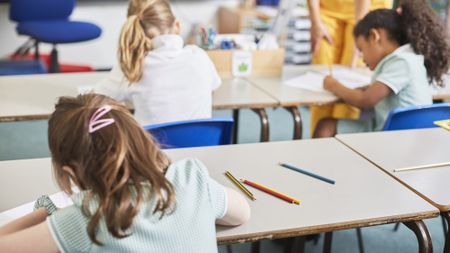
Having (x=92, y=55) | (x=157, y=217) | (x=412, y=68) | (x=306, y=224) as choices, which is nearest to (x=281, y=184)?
(x=306, y=224)

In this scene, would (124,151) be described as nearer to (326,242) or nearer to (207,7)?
(326,242)

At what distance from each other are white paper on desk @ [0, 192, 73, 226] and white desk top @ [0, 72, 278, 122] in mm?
769

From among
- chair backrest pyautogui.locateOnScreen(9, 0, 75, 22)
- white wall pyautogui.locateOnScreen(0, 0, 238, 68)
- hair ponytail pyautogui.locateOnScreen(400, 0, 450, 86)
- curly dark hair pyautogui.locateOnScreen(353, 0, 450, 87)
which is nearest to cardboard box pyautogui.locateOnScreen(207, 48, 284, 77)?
curly dark hair pyautogui.locateOnScreen(353, 0, 450, 87)

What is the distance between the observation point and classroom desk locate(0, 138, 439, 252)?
1243 millimetres

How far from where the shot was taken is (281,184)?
1.44 metres

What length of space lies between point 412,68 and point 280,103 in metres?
0.55

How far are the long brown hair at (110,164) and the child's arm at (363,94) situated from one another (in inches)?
56.2

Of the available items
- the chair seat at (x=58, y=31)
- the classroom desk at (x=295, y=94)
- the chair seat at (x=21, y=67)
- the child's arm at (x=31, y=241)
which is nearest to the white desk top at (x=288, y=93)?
the classroom desk at (x=295, y=94)

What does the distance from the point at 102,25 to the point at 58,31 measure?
1.05m

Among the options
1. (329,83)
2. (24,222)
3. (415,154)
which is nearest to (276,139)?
(329,83)

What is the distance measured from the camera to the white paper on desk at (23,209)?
1.25m

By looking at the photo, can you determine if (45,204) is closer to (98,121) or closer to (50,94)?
(98,121)

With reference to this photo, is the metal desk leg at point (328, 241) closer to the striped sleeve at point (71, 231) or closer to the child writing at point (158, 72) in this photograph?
the child writing at point (158, 72)

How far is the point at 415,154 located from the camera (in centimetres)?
167
